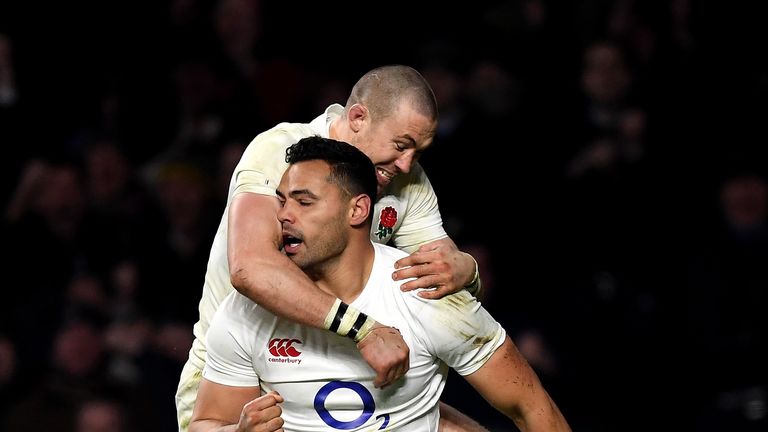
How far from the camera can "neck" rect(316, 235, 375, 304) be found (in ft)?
12.8

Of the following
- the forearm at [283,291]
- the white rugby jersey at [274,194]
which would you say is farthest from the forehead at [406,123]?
the forearm at [283,291]

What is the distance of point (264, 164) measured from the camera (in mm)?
4070

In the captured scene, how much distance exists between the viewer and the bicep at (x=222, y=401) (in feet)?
13.0

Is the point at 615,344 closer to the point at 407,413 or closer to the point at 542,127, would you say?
the point at 542,127

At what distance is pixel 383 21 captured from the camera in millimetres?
8219

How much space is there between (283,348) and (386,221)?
76cm

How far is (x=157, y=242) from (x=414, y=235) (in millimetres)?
3167

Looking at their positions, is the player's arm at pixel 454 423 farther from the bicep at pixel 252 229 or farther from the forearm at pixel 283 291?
the bicep at pixel 252 229

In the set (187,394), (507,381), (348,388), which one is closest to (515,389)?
(507,381)

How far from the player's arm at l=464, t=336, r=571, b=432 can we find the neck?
410 millimetres

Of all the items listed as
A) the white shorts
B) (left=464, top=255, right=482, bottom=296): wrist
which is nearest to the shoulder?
(left=464, top=255, right=482, bottom=296): wrist

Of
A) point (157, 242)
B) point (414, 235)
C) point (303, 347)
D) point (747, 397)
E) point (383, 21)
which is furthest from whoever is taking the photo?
point (383, 21)

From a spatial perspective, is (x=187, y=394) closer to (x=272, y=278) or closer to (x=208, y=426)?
(x=208, y=426)

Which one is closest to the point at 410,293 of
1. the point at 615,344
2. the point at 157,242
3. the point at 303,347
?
the point at 303,347
